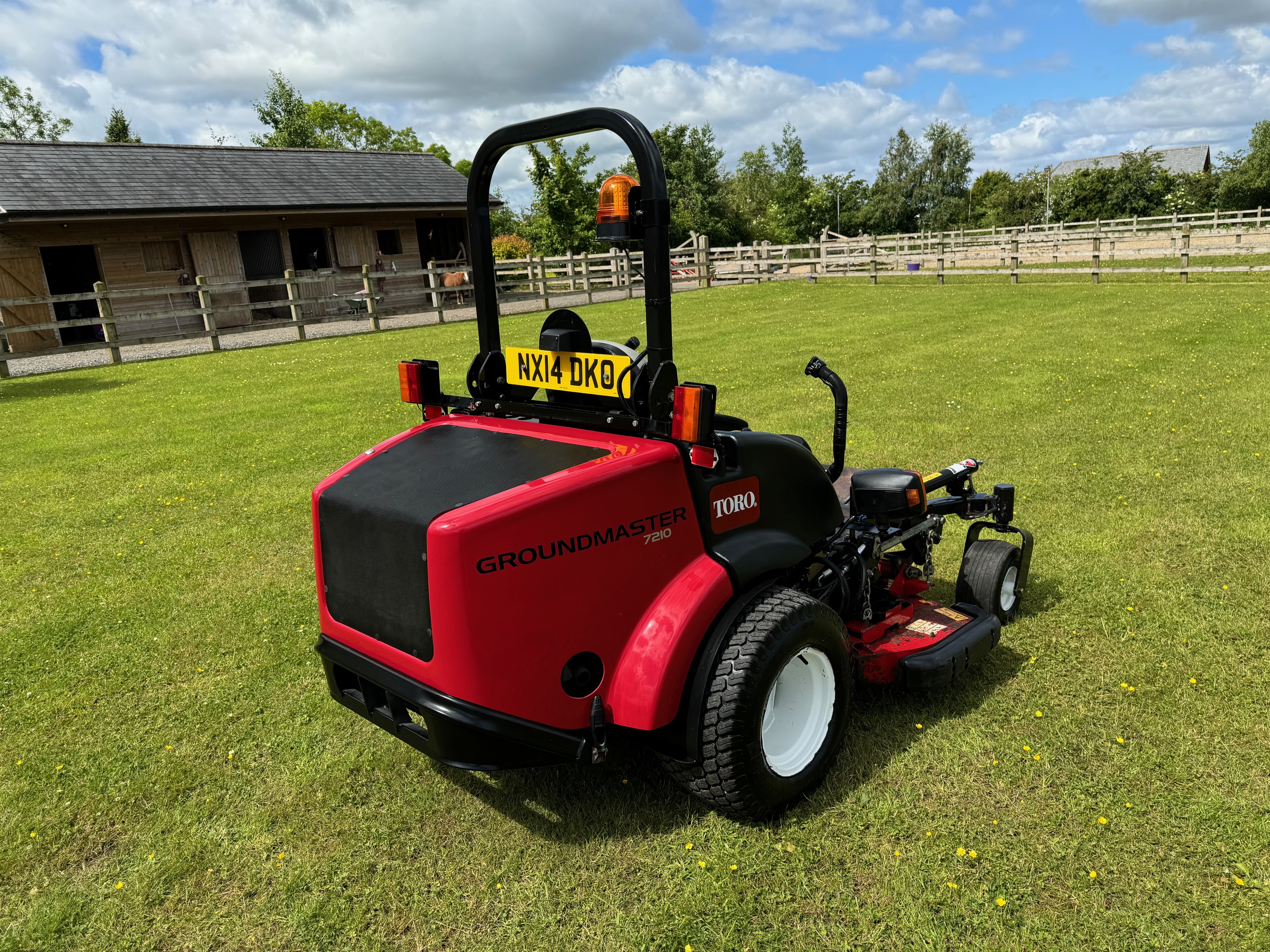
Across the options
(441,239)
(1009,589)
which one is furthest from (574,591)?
(441,239)

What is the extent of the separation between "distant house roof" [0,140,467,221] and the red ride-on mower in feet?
65.3

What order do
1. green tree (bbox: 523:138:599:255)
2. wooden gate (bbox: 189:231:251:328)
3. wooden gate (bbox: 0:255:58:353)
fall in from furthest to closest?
green tree (bbox: 523:138:599:255), wooden gate (bbox: 189:231:251:328), wooden gate (bbox: 0:255:58:353)

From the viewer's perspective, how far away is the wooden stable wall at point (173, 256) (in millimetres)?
19078

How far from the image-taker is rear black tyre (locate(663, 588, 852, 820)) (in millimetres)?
2600

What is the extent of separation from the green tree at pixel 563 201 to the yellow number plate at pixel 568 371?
34234mm

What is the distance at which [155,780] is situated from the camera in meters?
3.29

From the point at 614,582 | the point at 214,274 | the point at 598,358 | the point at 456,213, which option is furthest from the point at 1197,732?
the point at 456,213

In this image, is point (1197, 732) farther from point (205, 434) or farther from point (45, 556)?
point (205, 434)

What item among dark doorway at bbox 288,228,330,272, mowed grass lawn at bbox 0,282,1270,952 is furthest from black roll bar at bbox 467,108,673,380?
dark doorway at bbox 288,228,330,272

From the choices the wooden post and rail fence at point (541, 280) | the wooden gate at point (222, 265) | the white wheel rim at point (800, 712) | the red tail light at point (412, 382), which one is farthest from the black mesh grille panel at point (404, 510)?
the wooden gate at point (222, 265)

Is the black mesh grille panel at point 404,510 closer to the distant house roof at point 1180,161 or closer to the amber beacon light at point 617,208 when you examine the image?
the amber beacon light at point 617,208

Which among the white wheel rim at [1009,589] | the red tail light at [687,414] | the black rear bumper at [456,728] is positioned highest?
the red tail light at [687,414]

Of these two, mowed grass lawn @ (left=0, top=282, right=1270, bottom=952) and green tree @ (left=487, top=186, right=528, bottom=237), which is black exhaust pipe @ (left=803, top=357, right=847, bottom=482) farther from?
green tree @ (left=487, top=186, right=528, bottom=237)

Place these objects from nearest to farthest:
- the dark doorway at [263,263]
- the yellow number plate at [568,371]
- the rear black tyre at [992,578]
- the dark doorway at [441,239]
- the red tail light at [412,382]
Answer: the yellow number plate at [568,371], the red tail light at [412,382], the rear black tyre at [992,578], the dark doorway at [263,263], the dark doorway at [441,239]
